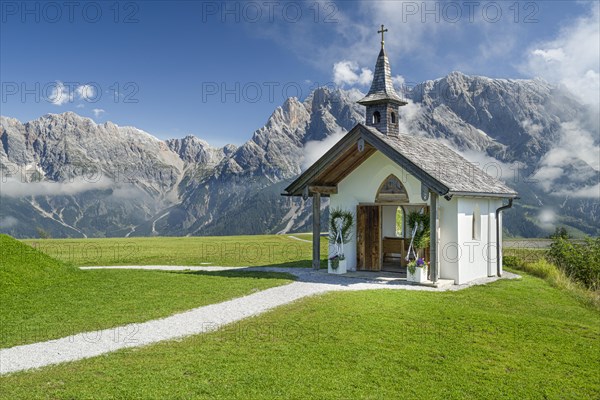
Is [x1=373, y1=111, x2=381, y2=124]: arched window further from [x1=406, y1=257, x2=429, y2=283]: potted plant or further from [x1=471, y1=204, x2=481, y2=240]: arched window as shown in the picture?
[x1=406, y1=257, x2=429, y2=283]: potted plant

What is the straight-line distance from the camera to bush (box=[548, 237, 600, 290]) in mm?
23869

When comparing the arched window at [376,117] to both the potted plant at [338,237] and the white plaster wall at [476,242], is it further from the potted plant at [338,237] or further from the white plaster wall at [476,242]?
the white plaster wall at [476,242]

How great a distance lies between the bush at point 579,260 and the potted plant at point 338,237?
1160 centimetres

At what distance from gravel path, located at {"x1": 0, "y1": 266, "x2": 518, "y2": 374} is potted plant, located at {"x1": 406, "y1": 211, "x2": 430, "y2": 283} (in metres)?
0.78

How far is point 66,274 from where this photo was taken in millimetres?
20562

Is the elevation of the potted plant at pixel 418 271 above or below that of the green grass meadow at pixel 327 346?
above

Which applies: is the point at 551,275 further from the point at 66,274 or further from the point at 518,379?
the point at 66,274

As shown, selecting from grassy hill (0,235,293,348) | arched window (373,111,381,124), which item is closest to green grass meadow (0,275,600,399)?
grassy hill (0,235,293,348)

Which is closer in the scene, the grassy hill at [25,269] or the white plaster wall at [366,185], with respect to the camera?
the grassy hill at [25,269]

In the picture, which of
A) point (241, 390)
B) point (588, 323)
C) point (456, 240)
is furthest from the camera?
point (456, 240)

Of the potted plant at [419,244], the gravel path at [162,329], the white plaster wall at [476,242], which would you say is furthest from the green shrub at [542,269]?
the potted plant at [419,244]

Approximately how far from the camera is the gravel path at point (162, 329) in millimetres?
10367

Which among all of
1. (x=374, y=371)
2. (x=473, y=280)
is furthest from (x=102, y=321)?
(x=473, y=280)

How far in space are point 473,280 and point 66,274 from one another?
18.2 metres
